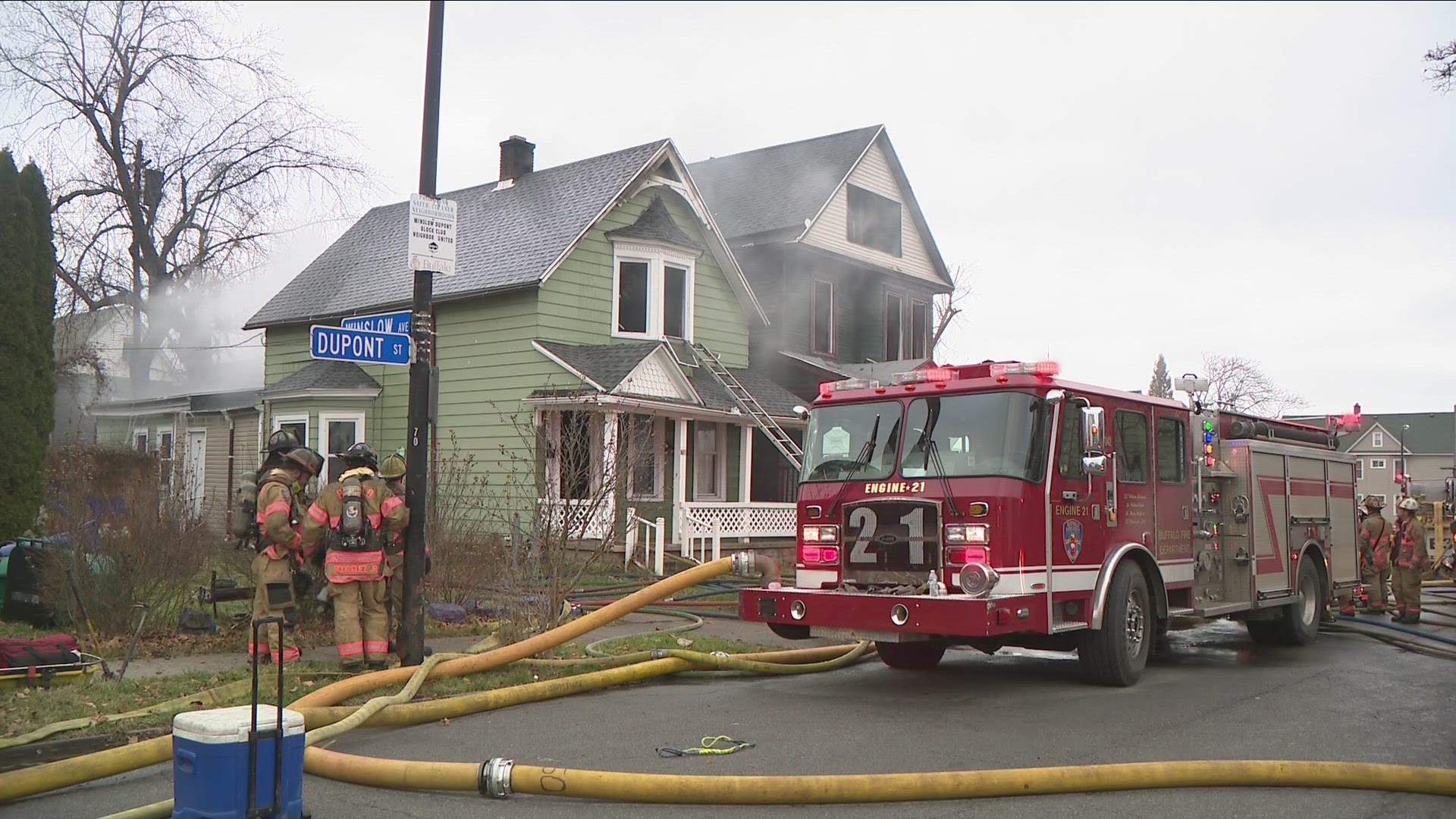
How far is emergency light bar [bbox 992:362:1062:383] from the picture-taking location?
27.1ft

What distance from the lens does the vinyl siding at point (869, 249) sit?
2552 centimetres

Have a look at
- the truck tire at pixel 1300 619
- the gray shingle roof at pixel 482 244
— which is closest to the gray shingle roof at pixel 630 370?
the gray shingle roof at pixel 482 244

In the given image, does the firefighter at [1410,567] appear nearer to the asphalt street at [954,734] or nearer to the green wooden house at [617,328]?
the asphalt street at [954,734]

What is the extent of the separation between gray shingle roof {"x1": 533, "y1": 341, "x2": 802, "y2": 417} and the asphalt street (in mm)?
9424

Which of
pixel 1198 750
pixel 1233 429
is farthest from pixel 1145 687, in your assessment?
pixel 1233 429

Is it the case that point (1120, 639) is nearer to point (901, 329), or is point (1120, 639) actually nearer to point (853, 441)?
point (853, 441)

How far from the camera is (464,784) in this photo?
205 inches

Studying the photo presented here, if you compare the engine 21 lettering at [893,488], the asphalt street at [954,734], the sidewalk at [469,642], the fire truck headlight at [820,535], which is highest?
the engine 21 lettering at [893,488]

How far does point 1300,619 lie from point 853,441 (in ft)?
18.4

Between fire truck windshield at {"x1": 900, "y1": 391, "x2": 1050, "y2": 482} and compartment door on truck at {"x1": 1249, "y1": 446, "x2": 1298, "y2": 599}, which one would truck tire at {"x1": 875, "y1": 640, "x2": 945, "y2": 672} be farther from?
compartment door on truck at {"x1": 1249, "y1": 446, "x2": 1298, "y2": 599}

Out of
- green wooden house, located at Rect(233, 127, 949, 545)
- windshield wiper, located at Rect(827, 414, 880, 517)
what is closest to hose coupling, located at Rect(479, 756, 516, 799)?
windshield wiper, located at Rect(827, 414, 880, 517)

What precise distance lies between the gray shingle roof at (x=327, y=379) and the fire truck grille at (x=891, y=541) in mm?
14581

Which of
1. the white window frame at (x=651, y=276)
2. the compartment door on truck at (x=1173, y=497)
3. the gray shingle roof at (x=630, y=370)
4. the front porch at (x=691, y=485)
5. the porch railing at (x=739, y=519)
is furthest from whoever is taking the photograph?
the white window frame at (x=651, y=276)

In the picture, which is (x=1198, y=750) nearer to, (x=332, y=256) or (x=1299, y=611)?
(x=1299, y=611)
